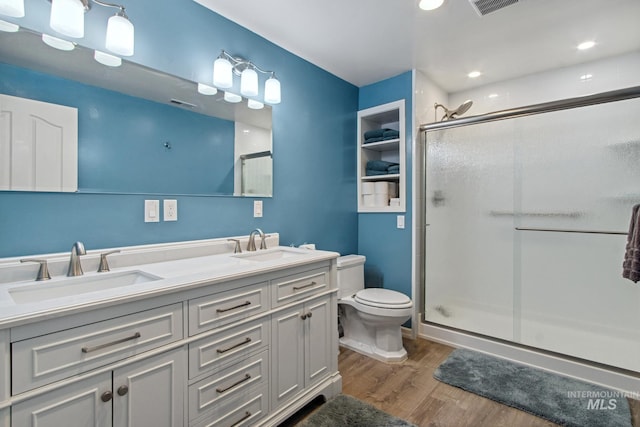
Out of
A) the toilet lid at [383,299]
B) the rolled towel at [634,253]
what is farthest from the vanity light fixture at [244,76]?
the rolled towel at [634,253]

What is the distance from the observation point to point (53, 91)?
126 cm

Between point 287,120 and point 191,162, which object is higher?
point 287,120

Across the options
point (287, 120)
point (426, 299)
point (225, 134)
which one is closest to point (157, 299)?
point (225, 134)

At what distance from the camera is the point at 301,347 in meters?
1.56

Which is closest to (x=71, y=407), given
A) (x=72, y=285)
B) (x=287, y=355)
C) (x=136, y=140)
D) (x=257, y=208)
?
(x=72, y=285)

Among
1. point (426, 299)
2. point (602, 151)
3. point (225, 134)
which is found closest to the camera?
point (225, 134)

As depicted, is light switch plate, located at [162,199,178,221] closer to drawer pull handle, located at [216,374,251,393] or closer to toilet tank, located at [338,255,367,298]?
drawer pull handle, located at [216,374,251,393]

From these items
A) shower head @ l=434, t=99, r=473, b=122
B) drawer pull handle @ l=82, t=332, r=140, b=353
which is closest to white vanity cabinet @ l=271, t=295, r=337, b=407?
drawer pull handle @ l=82, t=332, r=140, b=353

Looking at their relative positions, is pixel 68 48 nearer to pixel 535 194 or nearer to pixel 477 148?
pixel 477 148

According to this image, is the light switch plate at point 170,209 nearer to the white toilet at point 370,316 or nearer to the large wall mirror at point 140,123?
the large wall mirror at point 140,123

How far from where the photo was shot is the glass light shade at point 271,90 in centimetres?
200

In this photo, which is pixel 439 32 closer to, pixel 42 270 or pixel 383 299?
pixel 383 299

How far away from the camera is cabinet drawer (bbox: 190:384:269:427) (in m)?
1.19

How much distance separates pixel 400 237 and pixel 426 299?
1.93ft
